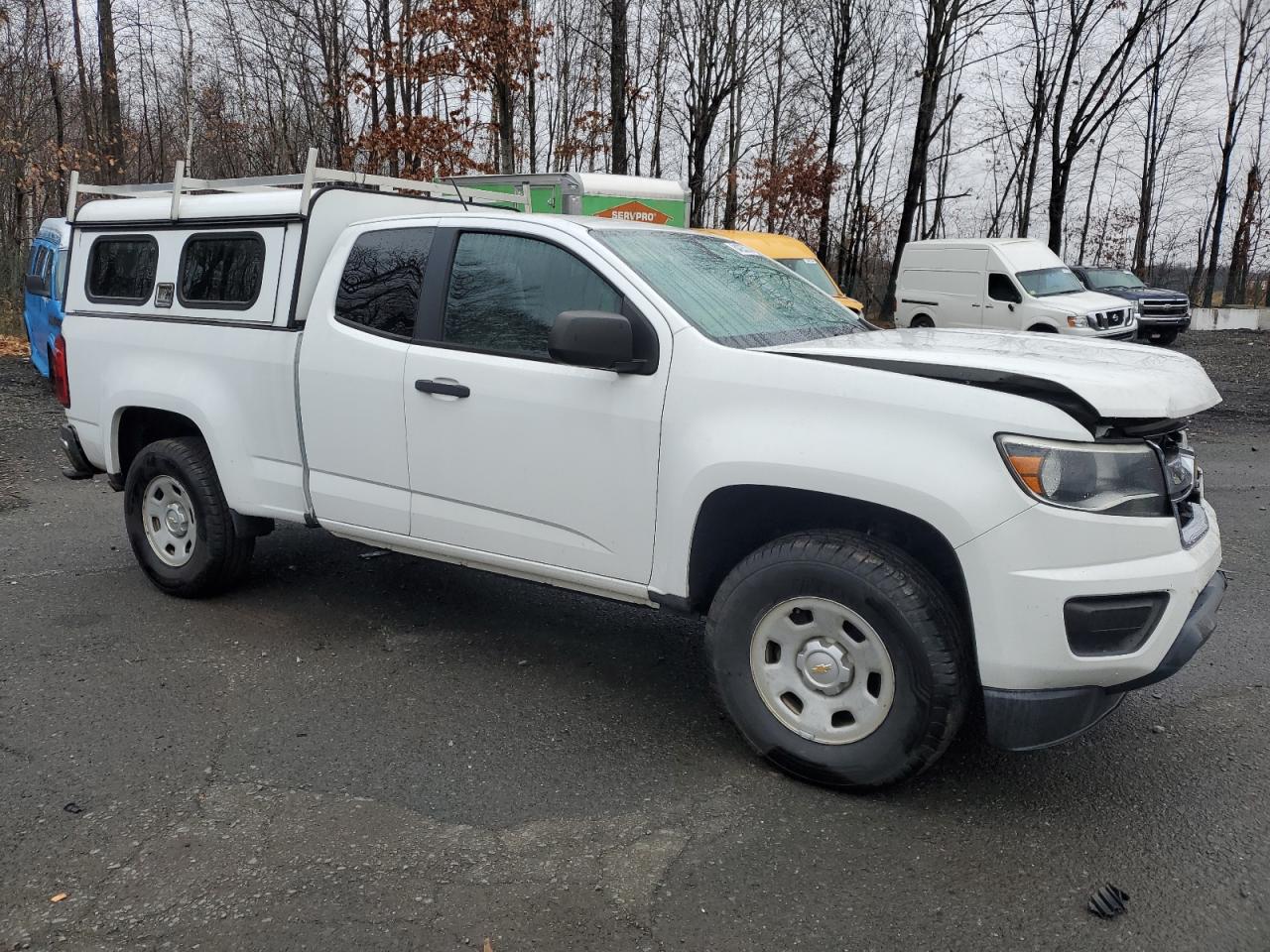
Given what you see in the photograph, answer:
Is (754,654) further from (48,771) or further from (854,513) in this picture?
(48,771)

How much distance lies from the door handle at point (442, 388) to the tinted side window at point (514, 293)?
19 centimetres

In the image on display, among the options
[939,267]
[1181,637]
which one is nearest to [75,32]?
[939,267]

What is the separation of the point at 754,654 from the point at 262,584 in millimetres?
3334

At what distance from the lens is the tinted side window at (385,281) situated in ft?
14.3

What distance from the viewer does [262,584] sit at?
5668mm

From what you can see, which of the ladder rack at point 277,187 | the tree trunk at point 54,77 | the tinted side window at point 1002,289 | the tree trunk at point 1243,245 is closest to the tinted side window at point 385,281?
the ladder rack at point 277,187

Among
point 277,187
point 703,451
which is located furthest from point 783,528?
point 277,187

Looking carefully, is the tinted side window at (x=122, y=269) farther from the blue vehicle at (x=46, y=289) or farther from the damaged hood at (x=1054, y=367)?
the blue vehicle at (x=46, y=289)

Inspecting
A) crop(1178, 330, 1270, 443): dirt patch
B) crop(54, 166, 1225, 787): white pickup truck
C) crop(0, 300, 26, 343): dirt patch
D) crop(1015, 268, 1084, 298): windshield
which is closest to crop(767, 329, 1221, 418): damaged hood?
crop(54, 166, 1225, 787): white pickup truck

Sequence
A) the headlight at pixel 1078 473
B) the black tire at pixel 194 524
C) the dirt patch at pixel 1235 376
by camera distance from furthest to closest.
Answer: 1. the dirt patch at pixel 1235 376
2. the black tire at pixel 194 524
3. the headlight at pixel 1078 473

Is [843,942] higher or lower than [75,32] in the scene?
lower

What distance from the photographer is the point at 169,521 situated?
5336 millimetres

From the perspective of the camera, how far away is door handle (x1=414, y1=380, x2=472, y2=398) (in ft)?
13.3

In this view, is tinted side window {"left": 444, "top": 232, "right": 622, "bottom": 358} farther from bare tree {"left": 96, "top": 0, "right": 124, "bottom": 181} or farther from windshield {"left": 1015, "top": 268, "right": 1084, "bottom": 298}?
bare tree {"left": 96, "top": 0, "right": 124, "bottom": 181}
